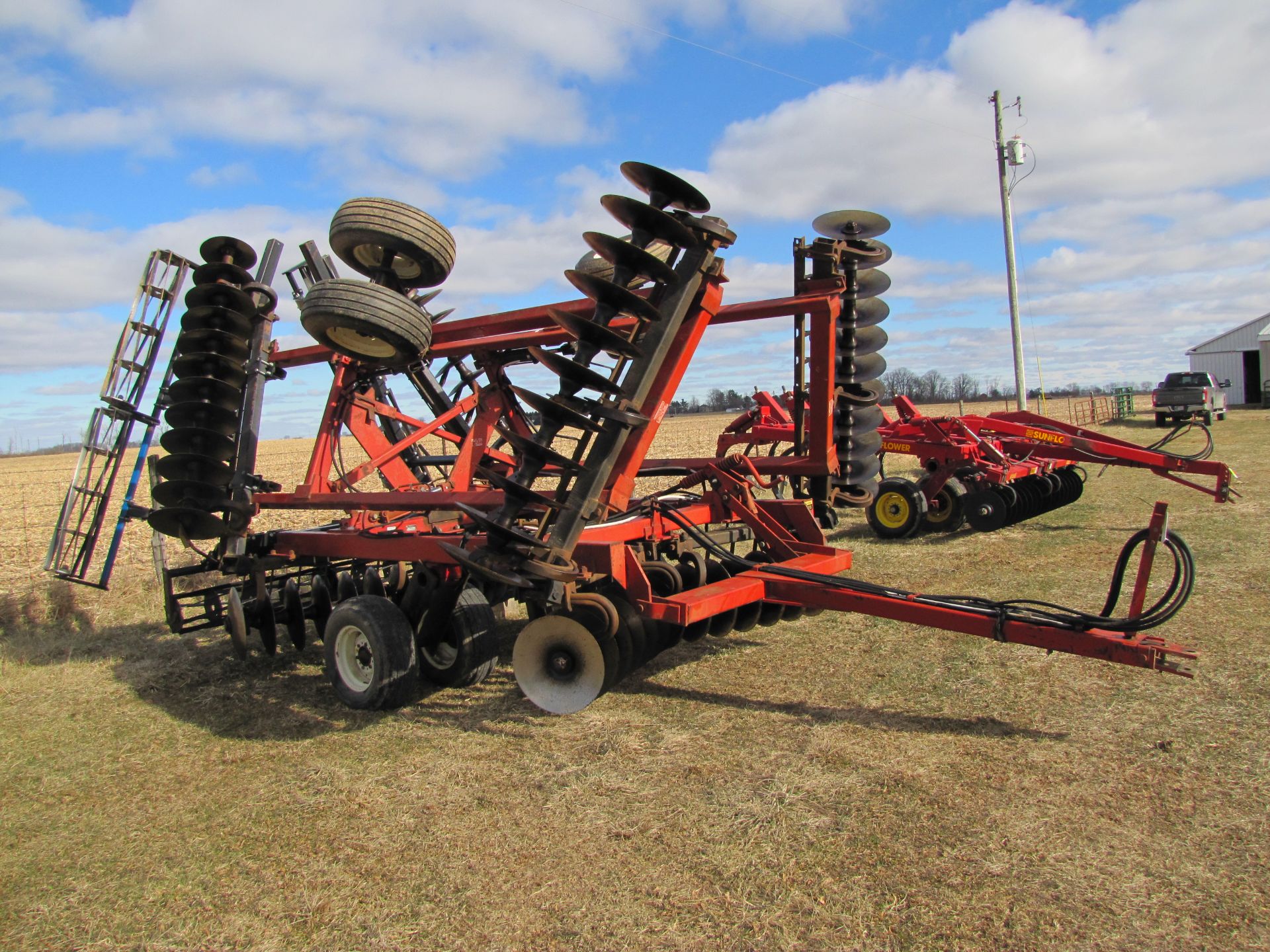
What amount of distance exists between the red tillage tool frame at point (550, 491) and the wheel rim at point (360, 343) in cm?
2

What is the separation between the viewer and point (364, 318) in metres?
4.68

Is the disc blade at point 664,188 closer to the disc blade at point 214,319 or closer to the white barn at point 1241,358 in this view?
the disc blade at point 214,319

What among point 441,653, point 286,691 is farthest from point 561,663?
point 286,691

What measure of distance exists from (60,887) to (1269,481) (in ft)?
51.5

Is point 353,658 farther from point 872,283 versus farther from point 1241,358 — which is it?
point 1241,358

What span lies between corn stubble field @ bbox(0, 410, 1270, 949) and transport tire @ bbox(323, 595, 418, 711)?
0.46 ft

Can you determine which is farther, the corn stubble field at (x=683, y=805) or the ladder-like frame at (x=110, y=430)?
the ladder-like frame at (x=110, y=430)

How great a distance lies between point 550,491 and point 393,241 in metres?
1.85

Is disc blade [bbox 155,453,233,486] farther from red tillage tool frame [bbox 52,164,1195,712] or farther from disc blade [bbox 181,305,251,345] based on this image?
disc blade [bbox 181,305,251,345]

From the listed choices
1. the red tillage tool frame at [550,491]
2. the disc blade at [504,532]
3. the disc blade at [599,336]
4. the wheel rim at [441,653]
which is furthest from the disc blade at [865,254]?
the wheel rim at [441,653]

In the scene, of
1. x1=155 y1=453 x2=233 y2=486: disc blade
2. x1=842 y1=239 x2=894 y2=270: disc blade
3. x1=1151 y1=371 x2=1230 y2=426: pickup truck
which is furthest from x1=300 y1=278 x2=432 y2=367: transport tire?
x1=1151 y1=371 x2=1230 y2=426: pickup truck

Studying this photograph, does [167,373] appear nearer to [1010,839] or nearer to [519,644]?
[519,644]

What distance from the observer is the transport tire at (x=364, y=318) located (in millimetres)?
4684

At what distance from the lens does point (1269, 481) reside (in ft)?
44.0
